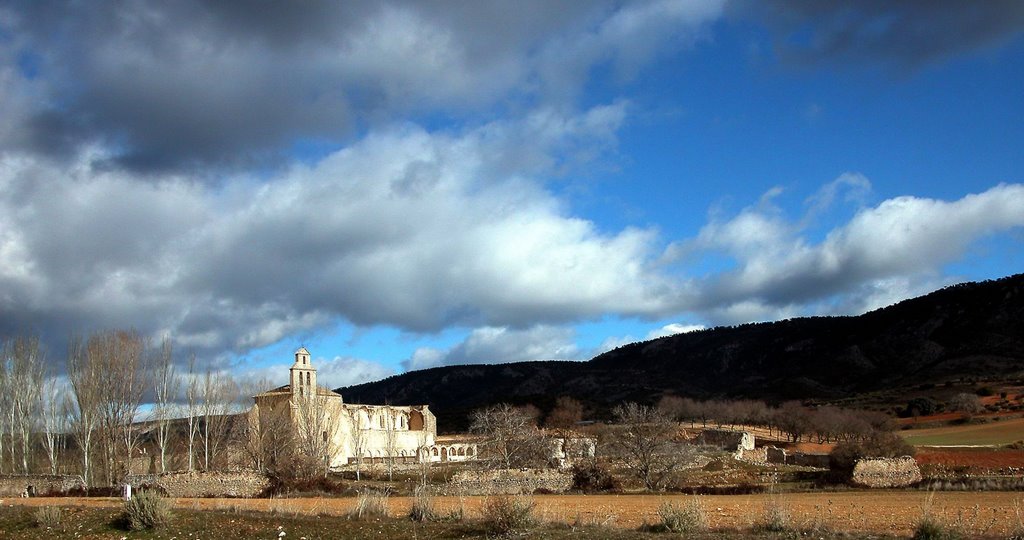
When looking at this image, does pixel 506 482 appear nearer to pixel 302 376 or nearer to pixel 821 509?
pixel 821 509

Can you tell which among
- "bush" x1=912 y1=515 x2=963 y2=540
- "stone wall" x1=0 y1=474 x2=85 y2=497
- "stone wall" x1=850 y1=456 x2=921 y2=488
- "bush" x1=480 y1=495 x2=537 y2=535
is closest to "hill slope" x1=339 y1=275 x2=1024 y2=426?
"stone wall" x1=850 y1=456 x2=921 y2=488

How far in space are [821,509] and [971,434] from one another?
5233 cm

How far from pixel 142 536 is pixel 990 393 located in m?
90.6

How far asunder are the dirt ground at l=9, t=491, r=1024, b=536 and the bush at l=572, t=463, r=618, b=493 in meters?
3.82

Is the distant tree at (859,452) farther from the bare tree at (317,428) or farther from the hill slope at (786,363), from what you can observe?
the hill slope at (786,363)

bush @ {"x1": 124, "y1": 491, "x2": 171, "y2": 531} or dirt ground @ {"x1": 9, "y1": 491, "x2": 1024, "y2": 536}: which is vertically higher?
bush @ {"x1": 124, "y1": 491, "x2": 171, "y2": 531}

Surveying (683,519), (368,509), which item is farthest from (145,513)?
(683,519)

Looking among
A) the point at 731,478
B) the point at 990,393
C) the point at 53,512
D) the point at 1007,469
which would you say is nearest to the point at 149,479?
the point at 53,512

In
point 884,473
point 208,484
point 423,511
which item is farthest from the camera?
point 884,473

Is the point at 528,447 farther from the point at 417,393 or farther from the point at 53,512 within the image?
the point at 417,393

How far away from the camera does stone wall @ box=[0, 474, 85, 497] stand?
33.5 metres

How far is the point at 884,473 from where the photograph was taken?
35.9m

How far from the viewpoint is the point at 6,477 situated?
112 ft

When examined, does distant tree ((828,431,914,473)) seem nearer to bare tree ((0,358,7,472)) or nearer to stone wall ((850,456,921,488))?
stone wall ((850,456,921,488))
